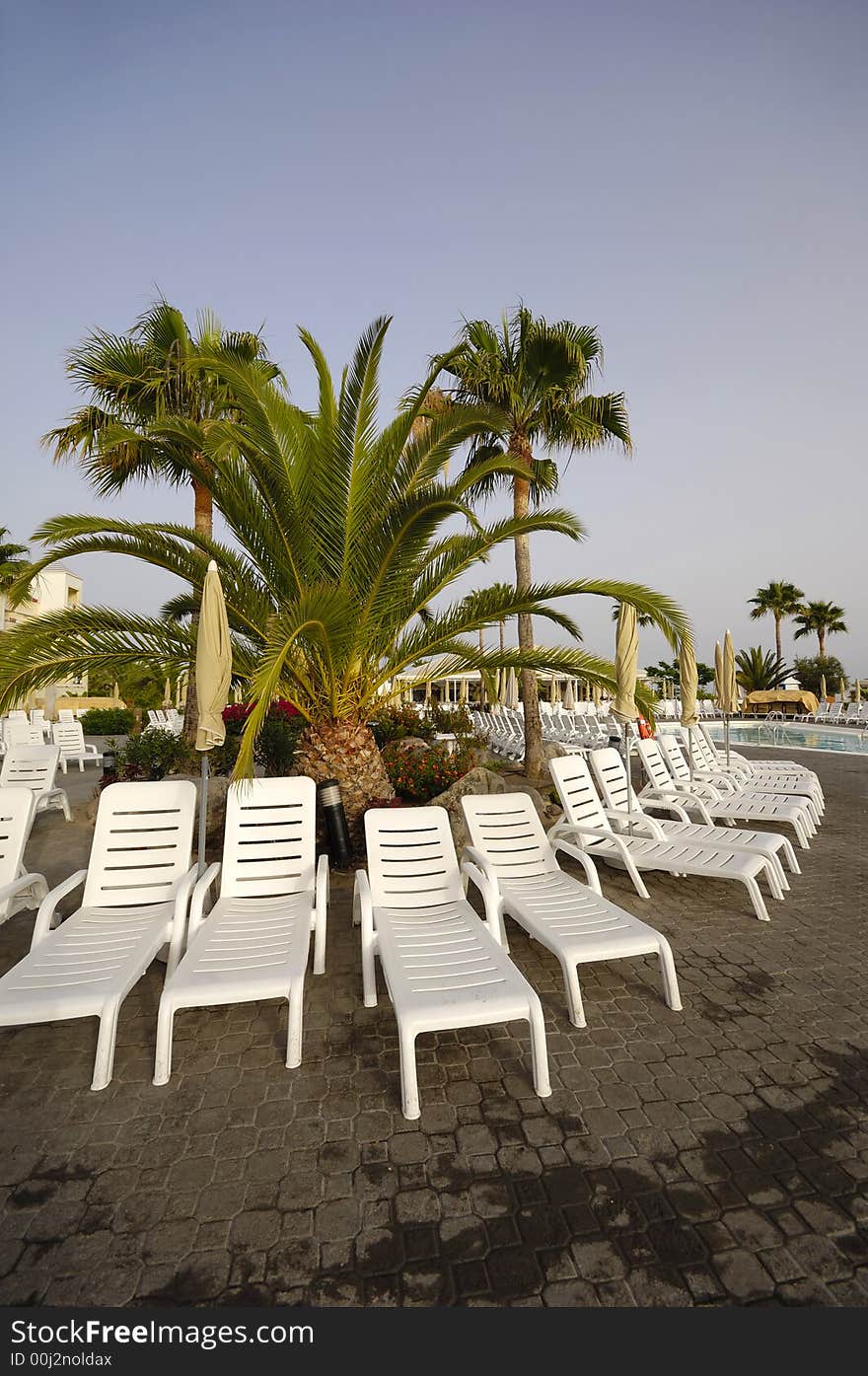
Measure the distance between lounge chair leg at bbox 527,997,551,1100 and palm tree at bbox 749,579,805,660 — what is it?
1686 inches

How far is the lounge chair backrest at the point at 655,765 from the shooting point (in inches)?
298

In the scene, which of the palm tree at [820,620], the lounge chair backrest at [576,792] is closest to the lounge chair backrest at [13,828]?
the lounge chair backrest at [576,792]

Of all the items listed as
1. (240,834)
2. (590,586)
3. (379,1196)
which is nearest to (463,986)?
(379,1196)

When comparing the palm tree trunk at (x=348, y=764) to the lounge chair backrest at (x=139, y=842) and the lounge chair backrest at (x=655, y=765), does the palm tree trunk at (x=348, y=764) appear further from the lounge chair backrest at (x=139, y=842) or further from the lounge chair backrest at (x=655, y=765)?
the lounge chair backrest at (x=655, y=765)

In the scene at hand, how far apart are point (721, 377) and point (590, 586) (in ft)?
54.0

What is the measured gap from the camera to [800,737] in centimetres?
2230

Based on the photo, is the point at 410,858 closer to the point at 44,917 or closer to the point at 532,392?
the point at 44,917

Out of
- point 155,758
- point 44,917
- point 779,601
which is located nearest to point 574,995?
point 44,917

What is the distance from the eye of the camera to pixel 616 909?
12.3ft

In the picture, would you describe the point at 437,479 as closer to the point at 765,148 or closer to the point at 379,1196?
the point at 379,1196

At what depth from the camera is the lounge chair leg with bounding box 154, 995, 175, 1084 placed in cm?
274

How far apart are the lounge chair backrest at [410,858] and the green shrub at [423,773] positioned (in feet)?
10.8

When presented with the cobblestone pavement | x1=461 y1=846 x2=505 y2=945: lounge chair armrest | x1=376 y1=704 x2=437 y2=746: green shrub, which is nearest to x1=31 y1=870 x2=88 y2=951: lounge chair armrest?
the cobblestone pavement

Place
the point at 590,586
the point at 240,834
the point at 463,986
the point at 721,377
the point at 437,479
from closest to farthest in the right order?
the point at 463,986 < the point at 240,834 < the point at 590,586 < the point at 437,479 < the point at 721,377
